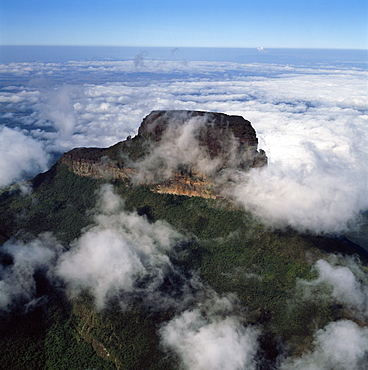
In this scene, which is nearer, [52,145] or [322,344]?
[322,344]

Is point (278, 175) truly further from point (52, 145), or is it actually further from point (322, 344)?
point (52, 145)

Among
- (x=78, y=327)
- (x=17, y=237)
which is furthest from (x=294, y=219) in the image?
(x=17, y=237)

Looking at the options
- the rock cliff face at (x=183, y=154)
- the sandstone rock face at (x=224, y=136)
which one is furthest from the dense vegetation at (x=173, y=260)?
the sandstone rock face at (x=224, y=136)

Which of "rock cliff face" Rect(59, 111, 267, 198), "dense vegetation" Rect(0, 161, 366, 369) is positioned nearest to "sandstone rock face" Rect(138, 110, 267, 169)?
"rock cliff face" Rect(59, 111, 267, 198)

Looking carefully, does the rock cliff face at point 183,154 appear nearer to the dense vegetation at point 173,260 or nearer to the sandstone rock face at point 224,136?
the sandstone rock face at point 224,136

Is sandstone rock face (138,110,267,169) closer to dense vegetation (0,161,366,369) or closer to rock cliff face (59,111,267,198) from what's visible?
rock cliff face (59,111,267,198)
